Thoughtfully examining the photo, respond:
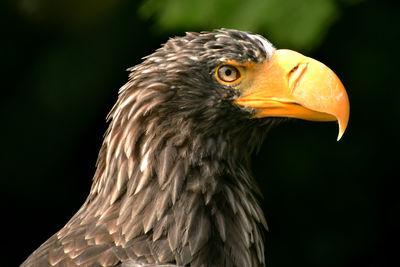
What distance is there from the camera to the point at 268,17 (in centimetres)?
412

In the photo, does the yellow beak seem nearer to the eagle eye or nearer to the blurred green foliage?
the eagle eye

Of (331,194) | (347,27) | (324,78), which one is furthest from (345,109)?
(331,194)

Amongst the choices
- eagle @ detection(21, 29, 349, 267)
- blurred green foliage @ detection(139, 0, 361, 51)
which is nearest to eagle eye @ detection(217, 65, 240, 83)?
eagle @ detection(21, 29, 349, 267)

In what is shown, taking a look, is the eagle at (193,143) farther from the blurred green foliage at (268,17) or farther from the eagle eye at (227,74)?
the blurred green foliage at (268,17)

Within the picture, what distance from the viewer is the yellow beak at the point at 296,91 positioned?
3586 mm

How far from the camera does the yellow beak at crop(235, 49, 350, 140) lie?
359 cm

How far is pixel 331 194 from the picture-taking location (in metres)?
6.27

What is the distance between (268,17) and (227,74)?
0.55 metres

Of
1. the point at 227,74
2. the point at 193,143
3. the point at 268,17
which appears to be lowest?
the point at 193,143

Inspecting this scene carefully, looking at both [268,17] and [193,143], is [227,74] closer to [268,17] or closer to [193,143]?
[193,143]

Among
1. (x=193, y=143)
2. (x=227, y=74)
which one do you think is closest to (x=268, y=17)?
(x=227, y=74)

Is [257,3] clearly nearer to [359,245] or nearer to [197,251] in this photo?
[197,251]

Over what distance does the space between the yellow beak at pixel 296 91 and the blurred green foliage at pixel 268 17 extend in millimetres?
269

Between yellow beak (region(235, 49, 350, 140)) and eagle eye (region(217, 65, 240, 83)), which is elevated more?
eagle eye (region(217, 65, 240, 83))
